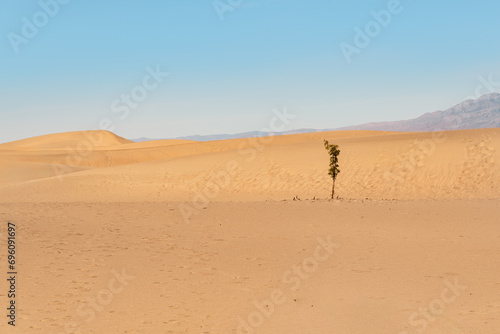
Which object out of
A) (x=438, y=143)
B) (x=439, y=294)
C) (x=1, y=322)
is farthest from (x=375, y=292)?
(x=438, y=143)

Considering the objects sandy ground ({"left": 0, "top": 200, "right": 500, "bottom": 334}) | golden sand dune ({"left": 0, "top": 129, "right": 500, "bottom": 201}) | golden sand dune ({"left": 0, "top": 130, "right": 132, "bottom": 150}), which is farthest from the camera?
golden sand dune ({"left": 0, "top": 130, "right": 132, "bottom": 150})

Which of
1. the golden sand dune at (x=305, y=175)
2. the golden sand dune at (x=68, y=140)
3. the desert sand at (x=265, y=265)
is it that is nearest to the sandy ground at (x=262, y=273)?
the desert sand at (x=265, y=265)

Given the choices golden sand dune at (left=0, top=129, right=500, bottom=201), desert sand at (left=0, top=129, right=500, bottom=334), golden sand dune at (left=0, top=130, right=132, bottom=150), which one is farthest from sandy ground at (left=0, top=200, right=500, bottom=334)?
golden sand dune at (left=0, top=130, right=132, bottom=150)

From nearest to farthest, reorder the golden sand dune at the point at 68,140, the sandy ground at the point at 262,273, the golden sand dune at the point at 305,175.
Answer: the sandy ground at the point at 262,273 → the golden sand dune at the point at 305,175 → the golden sand dune at the point at 68,140

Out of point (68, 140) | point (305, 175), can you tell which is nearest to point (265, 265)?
point (305, 175)

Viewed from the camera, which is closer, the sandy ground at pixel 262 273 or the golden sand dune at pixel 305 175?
the sandy ground at pixel 262 273

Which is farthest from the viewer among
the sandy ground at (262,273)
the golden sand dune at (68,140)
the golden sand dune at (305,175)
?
the golden sand dune at (68,140)

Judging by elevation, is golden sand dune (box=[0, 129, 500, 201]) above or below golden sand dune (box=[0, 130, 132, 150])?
below

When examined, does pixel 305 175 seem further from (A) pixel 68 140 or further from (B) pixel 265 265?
(A) pixel 68 140

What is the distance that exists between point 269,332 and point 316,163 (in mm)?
30449

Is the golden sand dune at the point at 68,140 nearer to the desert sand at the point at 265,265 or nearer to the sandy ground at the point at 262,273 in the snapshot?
the desert sand at the point at 265,265

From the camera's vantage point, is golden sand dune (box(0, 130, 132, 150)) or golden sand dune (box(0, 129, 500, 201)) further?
golden sand dune (box(0, 130, 132, 150))

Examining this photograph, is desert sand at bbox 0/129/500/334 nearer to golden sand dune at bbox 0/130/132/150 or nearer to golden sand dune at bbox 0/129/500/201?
golden sand dune at bbox 0/129/500/201

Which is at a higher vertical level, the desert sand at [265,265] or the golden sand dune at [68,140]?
the golden sand dune at [68,140]
